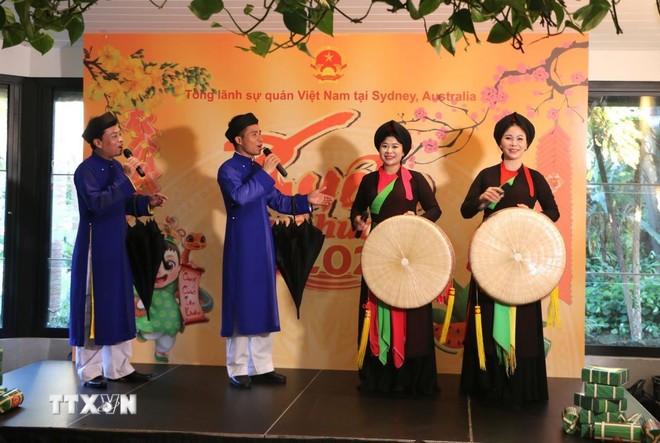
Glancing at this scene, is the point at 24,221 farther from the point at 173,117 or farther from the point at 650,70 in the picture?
the point at 650,70

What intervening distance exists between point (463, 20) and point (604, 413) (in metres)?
3.12

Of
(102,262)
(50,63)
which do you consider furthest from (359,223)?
(50,63)

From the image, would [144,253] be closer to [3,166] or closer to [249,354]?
[249,354]

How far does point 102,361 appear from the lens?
4.63 metres

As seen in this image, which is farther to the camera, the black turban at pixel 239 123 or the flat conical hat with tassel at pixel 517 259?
the black turban at pixel 239 123

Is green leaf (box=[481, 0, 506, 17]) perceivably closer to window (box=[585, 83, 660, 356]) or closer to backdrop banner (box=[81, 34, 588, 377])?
backdrop banner (box=[81, 34, 588, 377])

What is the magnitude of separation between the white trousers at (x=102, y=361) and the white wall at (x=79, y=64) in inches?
91.3

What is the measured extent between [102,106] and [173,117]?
505mm

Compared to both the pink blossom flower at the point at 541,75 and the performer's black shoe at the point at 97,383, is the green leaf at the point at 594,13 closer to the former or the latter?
the performer's black shoe at the point at 97,383

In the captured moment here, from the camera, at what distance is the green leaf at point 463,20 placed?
3.04 feet

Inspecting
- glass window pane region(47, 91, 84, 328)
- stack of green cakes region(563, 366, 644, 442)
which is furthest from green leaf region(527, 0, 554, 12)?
glass window pane region(47, 91, 84, 328)

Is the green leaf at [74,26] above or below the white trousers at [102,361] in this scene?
above

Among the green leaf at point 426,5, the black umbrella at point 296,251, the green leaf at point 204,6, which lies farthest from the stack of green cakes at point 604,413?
the green leaf at point 204,6

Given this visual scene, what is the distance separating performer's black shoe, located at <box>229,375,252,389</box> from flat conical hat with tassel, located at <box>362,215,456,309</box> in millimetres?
932
